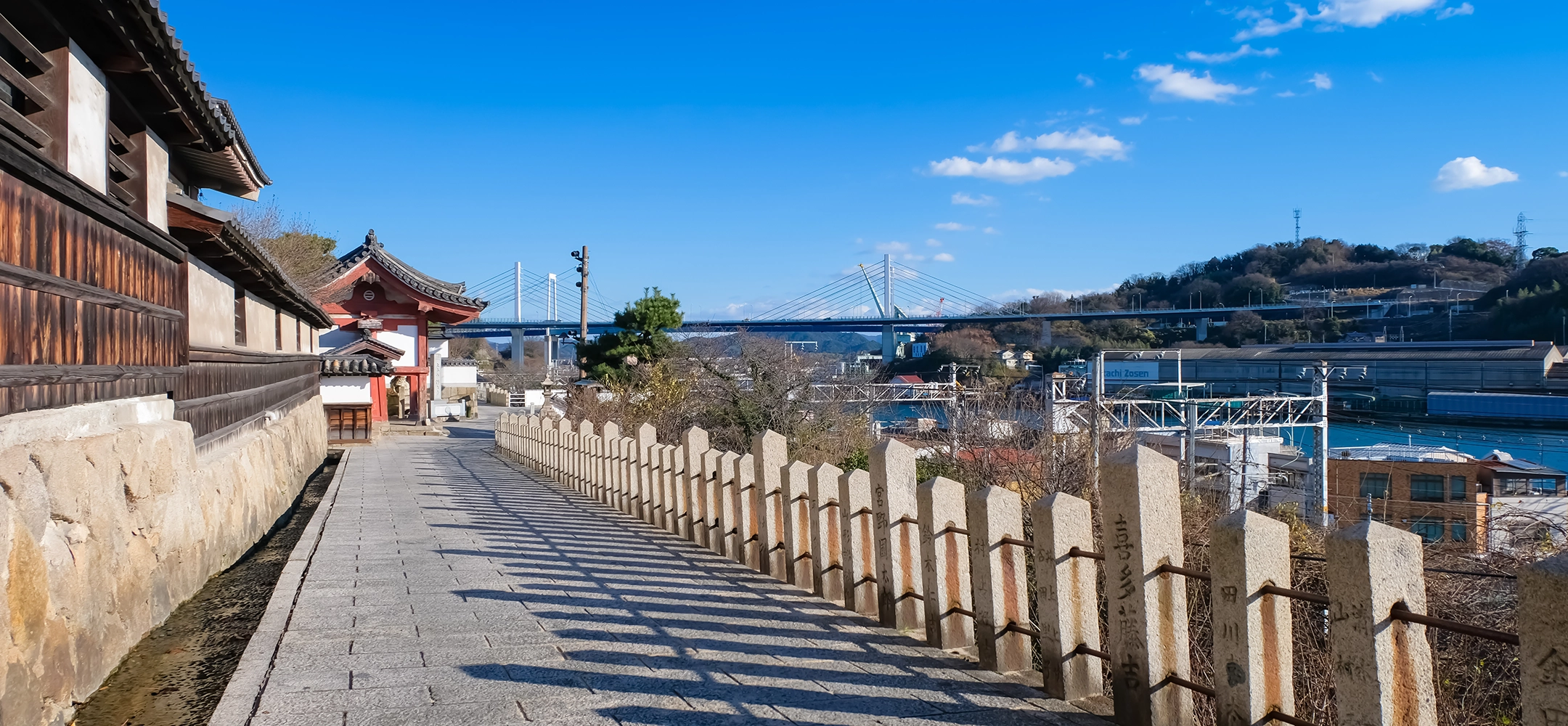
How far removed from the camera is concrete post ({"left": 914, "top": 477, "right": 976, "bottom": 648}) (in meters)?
4.45

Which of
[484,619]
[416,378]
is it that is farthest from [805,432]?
[416,378]

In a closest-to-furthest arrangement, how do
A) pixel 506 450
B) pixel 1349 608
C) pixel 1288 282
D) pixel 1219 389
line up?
pixel 1349 608
pixel 506 450
pixel 1219 389
pixel 1288 282

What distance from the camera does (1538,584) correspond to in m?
2.21

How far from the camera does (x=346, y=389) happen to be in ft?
79.6

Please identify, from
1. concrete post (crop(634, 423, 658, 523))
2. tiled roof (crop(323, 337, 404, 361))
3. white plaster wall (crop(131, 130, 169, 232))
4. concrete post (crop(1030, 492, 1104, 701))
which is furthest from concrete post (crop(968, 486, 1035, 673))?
tiled roof (crop(323, 337, 404, 361))

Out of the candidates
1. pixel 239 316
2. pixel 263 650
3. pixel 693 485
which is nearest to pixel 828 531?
pixel 693 485

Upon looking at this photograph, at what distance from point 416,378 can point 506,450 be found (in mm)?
13141

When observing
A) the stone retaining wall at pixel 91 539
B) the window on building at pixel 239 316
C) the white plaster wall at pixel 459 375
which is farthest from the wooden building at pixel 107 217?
the white plaster wall at pixel 459 375

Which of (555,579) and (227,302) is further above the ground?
(227,302)

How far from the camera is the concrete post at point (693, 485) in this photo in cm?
764

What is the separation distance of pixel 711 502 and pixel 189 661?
3.53 meters

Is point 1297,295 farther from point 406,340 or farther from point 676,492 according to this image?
point 676,492

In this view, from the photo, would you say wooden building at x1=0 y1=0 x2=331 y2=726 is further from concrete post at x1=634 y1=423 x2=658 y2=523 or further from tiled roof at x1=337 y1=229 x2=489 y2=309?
tiled roof at x1=337 y1=229 x2=489 y2=309

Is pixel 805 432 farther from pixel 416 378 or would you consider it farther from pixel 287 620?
pixel 416 378
